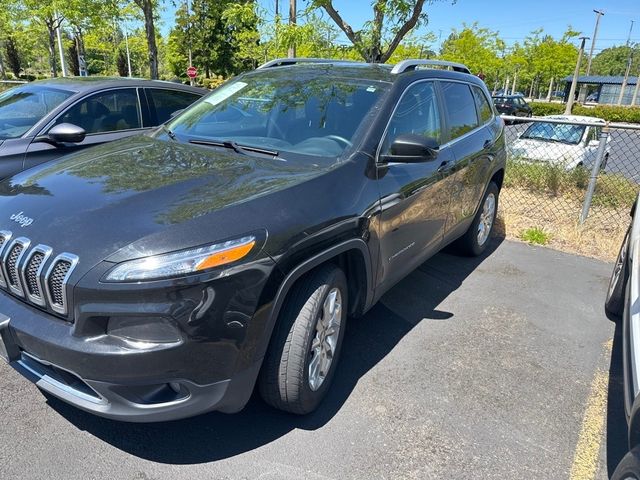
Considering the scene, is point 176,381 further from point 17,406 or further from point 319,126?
point 319,126

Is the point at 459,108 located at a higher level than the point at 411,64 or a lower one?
lower

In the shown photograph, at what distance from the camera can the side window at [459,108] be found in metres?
4.07

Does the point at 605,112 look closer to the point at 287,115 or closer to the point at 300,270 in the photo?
the point at 287,115

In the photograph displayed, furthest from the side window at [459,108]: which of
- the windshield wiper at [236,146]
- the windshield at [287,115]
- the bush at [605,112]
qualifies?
the bush at [605,112]

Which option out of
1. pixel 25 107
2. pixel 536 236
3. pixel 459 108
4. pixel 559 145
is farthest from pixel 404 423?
pixel 559 145

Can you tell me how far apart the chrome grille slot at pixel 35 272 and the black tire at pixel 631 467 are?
2.29m

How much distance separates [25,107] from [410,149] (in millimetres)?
4195

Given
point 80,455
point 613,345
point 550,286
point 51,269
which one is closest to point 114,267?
point 51,269

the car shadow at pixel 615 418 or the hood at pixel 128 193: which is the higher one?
the hood at pixel 128 193

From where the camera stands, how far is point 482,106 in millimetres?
4926

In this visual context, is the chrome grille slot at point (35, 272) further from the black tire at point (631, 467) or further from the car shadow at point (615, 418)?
the car shadow at point (615, 418)

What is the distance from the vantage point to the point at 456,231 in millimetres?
4449

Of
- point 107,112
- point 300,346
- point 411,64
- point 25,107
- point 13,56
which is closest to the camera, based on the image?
point 300,346

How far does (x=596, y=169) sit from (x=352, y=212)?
4.56 m
